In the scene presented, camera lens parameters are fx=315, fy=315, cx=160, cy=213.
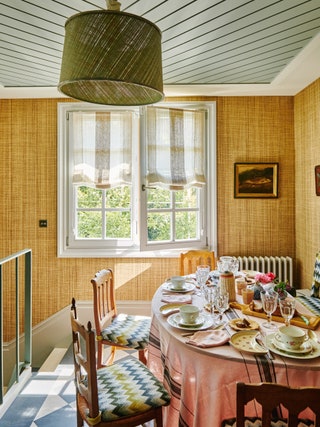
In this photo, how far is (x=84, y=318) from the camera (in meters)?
3.63

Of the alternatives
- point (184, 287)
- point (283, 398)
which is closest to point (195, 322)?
point (184, 287)

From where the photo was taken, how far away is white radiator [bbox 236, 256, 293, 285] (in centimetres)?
343

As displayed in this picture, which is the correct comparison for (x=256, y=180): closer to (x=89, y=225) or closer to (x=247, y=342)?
(x=89, y=225)

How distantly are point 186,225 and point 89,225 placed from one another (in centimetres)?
112

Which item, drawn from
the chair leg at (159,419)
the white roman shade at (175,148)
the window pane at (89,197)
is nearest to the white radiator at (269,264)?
the white roman shade at (175,148)

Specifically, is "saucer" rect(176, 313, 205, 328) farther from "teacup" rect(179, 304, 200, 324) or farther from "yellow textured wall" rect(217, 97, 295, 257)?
"yellow textured wall" rect(217, 97, 295, 257)

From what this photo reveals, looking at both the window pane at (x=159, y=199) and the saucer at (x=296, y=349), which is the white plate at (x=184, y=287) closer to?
the saucer at (x=296, y=349)

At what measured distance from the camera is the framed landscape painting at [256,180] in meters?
3.59

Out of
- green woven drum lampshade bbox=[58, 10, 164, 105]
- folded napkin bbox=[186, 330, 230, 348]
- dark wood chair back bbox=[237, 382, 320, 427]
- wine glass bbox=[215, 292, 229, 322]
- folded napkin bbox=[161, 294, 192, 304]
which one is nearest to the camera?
dark wood chair back bbox=[237, 382, 320, 427]

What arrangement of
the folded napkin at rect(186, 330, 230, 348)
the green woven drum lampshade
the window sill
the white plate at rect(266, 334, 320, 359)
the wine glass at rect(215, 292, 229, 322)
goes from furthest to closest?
the window sill, the wine glass at rect(215, 292, 229, 322), the folded napkin at rect(186, 330, 230, 348), the white plate at rect(266, 334, 320, 359), the green woven drum lampshade

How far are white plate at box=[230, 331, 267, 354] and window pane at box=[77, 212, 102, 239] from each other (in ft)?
7.78

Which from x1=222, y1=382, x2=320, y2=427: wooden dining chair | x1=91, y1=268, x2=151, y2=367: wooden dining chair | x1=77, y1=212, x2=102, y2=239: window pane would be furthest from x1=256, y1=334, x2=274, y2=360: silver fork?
x1=77, y1=212, x2=102, y2=239: window pane

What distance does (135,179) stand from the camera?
3584mm

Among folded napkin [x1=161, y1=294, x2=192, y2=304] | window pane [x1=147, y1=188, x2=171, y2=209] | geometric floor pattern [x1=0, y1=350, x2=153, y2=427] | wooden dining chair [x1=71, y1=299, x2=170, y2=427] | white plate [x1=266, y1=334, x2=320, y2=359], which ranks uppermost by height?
window pane [x1=147, y1=188, x2=171, y2=209]
